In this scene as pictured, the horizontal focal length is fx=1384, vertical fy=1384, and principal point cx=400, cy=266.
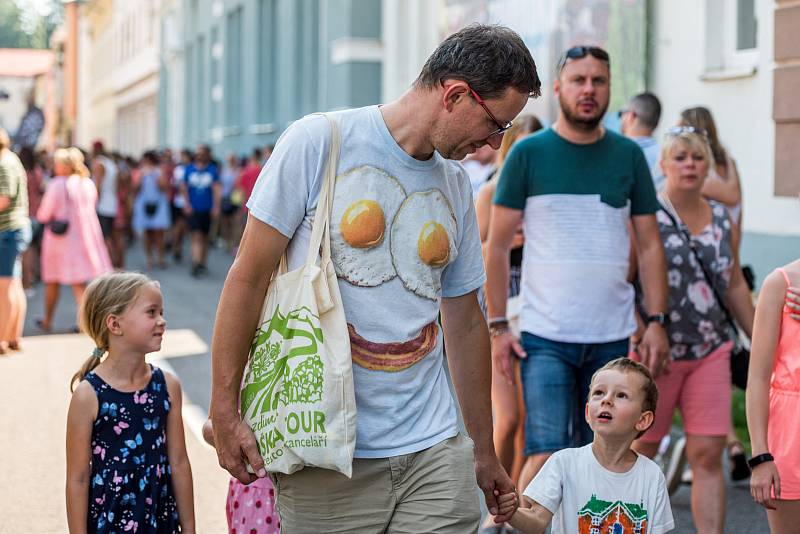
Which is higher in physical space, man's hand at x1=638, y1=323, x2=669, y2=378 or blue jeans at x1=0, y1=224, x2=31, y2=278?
blue jeans at x1=0, y1=224, x2=31, y2=278

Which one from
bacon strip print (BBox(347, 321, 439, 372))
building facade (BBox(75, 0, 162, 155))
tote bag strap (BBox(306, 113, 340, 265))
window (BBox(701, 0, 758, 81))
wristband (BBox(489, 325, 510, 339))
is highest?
building facade (BBox(75, 0, 162, 155))

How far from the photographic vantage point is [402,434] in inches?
133

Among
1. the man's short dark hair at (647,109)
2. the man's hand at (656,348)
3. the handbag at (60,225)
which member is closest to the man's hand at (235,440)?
the man's hand at (656,348)

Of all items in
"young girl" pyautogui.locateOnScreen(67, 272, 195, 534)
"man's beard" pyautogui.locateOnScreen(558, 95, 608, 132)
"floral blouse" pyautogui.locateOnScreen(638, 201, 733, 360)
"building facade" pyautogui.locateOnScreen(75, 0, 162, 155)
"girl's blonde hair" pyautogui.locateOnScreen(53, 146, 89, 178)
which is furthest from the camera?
"building facade" pyautogui.locateOnScreen(75, 0, 162, 155)

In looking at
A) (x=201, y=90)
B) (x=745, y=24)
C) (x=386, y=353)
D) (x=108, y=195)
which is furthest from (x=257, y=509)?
(x=201, y=90)

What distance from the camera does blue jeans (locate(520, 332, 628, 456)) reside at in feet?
17.6

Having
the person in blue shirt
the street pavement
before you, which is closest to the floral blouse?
the street pavement

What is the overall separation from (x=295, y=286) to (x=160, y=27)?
4550cm

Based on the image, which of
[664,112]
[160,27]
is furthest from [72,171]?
[160,27]

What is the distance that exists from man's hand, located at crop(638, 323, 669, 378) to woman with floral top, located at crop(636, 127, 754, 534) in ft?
0.45

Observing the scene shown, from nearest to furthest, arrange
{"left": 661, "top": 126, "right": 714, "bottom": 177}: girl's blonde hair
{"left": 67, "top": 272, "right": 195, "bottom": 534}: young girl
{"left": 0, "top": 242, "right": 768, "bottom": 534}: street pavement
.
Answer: {"left": 67, "top": 272, "right": 195, "bottom": 534}: young girl < {"left": 661, "top": 126, "right": 714, "bottom": 177}: girl's blonde hair < {"left": 0, "top": 242, "right": 768, "bottom": 534}: street pavement

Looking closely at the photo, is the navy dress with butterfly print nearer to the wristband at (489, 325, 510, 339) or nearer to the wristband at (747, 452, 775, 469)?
the wristband at (489, 325, 510, 339)

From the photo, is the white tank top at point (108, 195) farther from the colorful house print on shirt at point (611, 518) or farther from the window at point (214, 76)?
the window at point (214, 76)

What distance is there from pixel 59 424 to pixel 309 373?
5.75m
